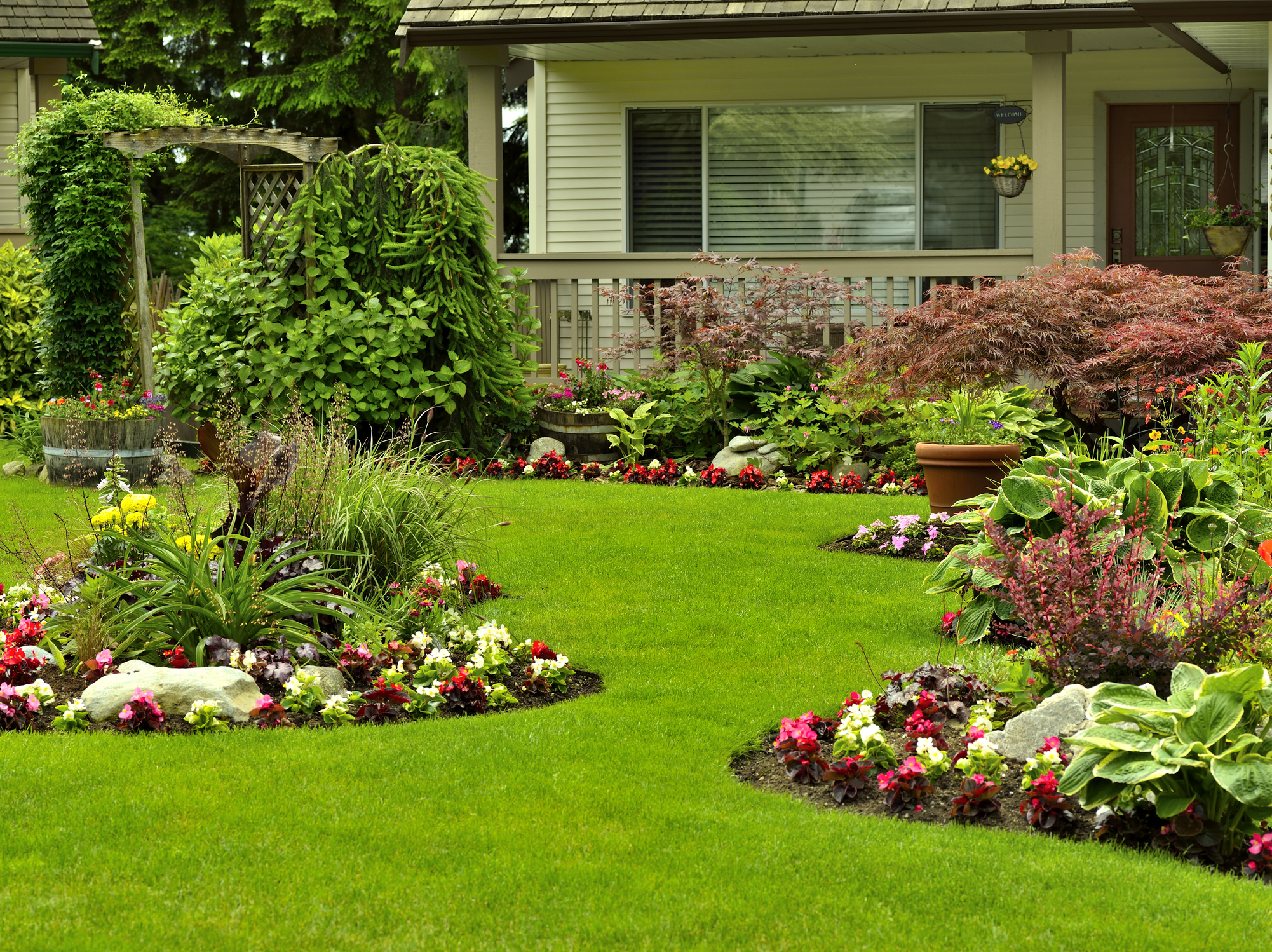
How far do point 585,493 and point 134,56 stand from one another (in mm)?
18949

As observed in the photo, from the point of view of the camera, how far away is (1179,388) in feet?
25.0

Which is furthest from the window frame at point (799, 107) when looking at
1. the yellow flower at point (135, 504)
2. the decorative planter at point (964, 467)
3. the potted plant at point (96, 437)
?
the yellow flower at point (135, 504)

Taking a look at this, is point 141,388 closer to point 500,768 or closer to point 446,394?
point 446,394

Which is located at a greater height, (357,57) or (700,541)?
(357,57)

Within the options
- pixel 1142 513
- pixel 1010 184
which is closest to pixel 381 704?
pixel 1142 513

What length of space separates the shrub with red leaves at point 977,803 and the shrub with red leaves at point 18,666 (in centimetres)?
303

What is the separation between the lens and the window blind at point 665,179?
12.8 meters

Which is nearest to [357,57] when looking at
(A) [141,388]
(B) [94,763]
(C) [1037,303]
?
(A) [141,388]

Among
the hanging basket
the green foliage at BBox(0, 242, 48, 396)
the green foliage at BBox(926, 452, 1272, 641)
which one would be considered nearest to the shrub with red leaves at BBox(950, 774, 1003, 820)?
the green foliage at BBox(926, 452, 1272, 641)

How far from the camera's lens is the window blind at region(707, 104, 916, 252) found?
1265cm

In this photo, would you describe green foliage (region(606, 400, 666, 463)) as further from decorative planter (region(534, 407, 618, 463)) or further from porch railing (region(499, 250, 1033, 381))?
porch railing (region(499, 250, 1033, 381))

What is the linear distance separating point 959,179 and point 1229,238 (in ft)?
8.19

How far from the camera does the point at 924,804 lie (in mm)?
3486

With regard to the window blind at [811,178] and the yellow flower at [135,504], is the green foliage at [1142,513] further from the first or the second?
the window blind at [811,178]
